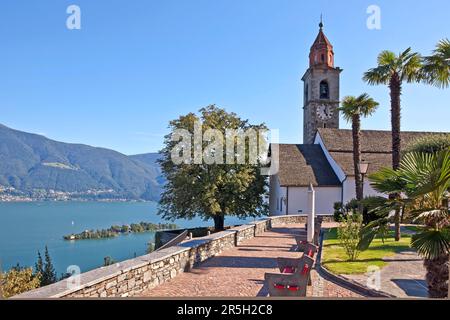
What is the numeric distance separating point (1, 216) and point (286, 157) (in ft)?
104

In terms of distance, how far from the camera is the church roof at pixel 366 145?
3259 cm

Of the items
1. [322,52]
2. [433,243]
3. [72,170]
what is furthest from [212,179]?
[72,170]

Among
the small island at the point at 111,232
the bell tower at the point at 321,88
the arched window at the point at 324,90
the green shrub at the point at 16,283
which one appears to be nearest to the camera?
the green shrub at the point at 16,283

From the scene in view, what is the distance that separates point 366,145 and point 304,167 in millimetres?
7131

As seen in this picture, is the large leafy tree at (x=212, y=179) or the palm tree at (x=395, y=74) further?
the large leafy tree at (x=212, y=179)

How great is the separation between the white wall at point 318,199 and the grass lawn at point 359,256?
14.5 meters

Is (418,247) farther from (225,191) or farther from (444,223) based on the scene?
(225,191)

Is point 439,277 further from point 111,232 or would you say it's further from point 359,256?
point 111,232

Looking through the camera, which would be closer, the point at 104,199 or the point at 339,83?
the point at 339,83

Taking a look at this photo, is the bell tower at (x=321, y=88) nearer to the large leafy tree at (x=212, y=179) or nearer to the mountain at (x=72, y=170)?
the large leafy tree at (x=212, y=179)

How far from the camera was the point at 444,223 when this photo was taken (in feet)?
17.6

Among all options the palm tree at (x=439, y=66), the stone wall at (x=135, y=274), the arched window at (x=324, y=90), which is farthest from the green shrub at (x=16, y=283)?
A: the arched window at (x=324, y=90)

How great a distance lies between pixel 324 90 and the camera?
40.8 meters
